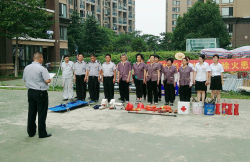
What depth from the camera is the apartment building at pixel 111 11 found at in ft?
204

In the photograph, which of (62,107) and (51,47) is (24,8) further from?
(62,107)

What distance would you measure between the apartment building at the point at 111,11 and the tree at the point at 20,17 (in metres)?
33.7

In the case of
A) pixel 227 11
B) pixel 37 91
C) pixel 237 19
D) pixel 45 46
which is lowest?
pixel 37 91

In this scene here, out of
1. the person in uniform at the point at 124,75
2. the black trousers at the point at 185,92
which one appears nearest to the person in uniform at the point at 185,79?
the black trousers at the point at 185,92

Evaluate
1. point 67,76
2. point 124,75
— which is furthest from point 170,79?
point 67,76

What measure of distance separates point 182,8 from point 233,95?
71085 millimetres

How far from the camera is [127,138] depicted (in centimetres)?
604

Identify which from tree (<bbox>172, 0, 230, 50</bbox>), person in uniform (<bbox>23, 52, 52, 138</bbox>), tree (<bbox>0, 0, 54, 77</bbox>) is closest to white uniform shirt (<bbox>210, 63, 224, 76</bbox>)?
person in uniform (<bbox>23, 52, 52, 138</bbox>)

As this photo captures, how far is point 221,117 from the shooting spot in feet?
27.1

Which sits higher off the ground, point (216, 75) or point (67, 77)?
point (216, 75)

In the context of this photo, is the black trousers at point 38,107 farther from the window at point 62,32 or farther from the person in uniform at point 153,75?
the window at point 62,32

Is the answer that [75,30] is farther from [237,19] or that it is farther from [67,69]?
[67,69]

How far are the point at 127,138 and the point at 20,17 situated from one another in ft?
63.1

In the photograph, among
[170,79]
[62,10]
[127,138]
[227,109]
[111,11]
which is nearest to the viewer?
[127,138]
